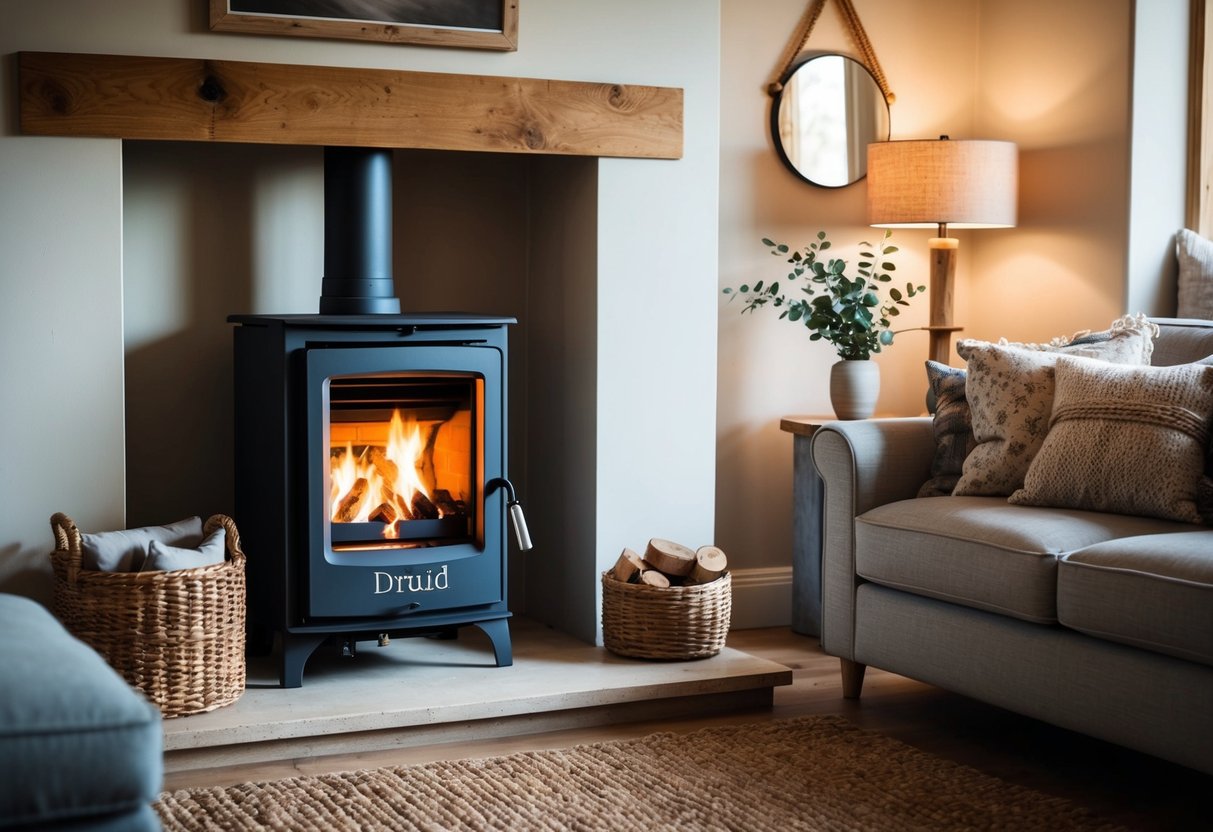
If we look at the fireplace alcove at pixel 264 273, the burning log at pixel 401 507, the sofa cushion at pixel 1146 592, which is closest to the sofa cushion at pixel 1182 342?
the sofa cushion at pixel 1146 592

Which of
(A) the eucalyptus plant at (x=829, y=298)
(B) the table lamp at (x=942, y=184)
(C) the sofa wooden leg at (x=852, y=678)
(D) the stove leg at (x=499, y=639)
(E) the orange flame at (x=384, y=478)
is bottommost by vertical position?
(C) the sofa wooden leg at (x=852, y=678)

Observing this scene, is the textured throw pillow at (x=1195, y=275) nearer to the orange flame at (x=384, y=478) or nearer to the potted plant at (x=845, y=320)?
the potted plant at (x=845, y=320)

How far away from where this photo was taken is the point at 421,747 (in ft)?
9.19

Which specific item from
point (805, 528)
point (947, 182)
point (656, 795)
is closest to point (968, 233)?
point (947, 182)

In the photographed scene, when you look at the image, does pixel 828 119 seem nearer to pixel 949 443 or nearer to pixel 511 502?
pixel 949 443

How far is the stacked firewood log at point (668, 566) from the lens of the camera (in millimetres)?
3188

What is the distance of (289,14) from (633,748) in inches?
69.7

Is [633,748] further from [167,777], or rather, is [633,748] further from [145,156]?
[145,156]

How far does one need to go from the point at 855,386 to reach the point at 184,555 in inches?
74.5

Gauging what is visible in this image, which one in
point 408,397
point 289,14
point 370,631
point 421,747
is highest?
point 289,14

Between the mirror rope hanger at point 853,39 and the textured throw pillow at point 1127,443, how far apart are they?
1.46m

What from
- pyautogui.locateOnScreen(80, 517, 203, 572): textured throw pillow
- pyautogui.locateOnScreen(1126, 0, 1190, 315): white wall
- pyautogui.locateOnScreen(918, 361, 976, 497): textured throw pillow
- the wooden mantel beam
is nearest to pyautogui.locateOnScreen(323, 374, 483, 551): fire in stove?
pyautogui.locateOnScreen(80, 517, 203, 572): textured throw pillow

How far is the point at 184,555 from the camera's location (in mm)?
2744

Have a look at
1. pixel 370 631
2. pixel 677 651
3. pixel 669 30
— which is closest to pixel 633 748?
pixel 677 651
